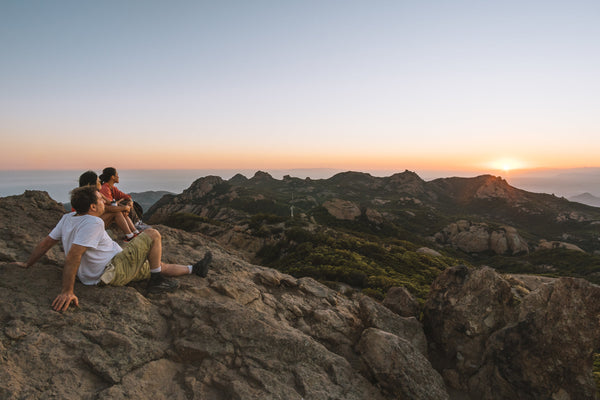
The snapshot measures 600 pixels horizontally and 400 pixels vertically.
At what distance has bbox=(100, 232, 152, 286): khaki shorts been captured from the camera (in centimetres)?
659

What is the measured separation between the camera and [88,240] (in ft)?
18.8

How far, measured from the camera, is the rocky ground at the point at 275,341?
17.0 feet

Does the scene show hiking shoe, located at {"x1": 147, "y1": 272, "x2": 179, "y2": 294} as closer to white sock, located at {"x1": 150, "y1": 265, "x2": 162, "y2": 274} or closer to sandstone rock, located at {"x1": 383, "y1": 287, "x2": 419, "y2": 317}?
white sock, located at {"x1": 150, "y1": 265, "x2": 162, "y2": 274}

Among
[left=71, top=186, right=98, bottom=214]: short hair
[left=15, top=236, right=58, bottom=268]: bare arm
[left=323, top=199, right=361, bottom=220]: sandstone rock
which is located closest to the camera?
[left=71, top=186, right=98, bottom=214]: short hair

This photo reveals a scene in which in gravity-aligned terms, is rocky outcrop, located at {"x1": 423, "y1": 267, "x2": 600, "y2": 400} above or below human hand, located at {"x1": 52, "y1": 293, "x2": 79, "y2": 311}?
below

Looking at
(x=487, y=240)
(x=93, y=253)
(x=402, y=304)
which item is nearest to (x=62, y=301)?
(x=93, y=253)

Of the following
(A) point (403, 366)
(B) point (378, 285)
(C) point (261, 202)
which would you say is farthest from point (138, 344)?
(C) point (261, 202)

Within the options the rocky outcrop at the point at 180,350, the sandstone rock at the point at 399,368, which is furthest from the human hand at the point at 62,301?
the sandstone rock at the point at 399,368

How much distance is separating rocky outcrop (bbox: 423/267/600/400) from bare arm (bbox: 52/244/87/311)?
10.6 m

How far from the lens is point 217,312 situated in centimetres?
727

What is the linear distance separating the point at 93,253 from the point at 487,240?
84.5 metres

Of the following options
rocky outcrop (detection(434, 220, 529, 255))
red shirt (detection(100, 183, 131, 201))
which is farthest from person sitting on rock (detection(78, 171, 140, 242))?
rocky outcrop (detection(434, 220, 529, 255))

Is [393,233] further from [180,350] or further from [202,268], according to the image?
[180,350]

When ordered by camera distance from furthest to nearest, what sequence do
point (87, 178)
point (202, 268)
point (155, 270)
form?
point (202, 268) → point (87, 178) → point (155, 270)
